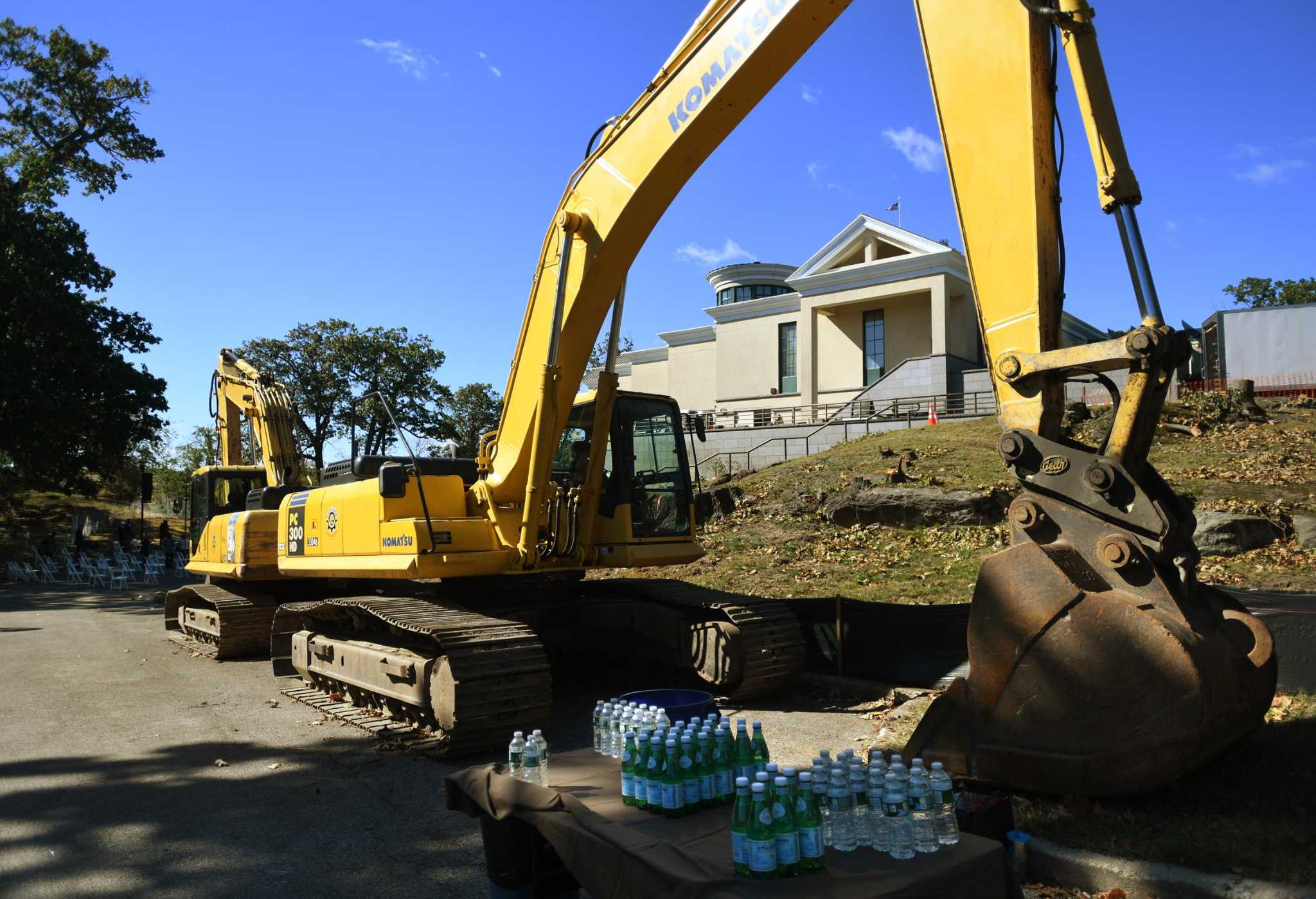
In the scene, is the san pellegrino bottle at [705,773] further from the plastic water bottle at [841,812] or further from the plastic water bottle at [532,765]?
the plastic water bottle at [532,765]

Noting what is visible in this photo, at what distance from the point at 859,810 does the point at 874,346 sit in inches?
1322

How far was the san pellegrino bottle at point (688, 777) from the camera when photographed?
3408 mm

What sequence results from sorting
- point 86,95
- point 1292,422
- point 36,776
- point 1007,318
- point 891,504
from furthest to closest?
point 86,95, point 1292,422, point 891,504, point 36,776, point 1007,318

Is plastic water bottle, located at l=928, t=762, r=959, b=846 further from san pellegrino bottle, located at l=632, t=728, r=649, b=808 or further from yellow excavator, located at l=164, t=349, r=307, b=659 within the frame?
yellow excavator, located at l=164, t=349, r=307, b=659

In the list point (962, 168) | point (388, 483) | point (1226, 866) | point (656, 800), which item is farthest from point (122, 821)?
point (962, 168)

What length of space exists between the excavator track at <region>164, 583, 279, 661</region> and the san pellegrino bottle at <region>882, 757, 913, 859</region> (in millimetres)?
10308

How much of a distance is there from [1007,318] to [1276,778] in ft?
9.20

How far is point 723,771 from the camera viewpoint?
3.54 m

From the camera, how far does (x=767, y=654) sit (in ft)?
25.8

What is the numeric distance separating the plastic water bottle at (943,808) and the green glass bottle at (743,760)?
69 centimetres

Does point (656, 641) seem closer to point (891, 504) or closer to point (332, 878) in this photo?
point (332, 878)

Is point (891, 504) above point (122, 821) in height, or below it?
above

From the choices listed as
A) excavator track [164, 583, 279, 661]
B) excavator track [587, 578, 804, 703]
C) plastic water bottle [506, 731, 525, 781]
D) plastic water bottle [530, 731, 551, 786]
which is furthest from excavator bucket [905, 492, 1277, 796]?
excavator track [164, 583, 279, 661]

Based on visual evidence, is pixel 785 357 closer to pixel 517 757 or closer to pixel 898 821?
pixel 517 757
